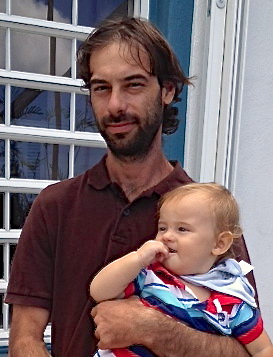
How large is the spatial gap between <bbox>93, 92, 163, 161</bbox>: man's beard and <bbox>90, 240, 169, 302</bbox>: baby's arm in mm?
365

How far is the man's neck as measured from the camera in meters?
1.53

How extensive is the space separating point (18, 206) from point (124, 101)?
1.38 meters

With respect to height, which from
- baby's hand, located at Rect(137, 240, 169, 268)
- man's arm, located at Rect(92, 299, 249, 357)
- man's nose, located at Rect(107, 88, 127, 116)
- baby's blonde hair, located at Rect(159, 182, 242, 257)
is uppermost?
man's nose, located at Rect(107, 88, 127, 116)

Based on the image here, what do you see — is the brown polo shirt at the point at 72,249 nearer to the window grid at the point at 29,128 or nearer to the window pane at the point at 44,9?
the window grid at the point at 29,128

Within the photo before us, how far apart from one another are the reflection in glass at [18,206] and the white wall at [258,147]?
3.96ft

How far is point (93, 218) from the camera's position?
146 centimetres

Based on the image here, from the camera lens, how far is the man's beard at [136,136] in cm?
145

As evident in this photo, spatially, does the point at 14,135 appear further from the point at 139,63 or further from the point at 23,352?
the point at 23,352

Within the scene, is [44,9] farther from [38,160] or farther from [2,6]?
[38,160]

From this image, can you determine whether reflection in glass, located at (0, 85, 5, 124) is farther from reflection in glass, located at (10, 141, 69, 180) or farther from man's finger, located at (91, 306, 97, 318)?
man's finger, located at (91, 306, 97, 318)

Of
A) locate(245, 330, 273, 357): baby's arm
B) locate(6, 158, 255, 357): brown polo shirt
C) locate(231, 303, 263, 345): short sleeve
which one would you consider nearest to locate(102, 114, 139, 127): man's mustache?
locate(6, 158, 255, 357): brown polo shirt

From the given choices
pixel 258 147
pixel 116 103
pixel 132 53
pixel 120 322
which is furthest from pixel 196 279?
pixel 258 147

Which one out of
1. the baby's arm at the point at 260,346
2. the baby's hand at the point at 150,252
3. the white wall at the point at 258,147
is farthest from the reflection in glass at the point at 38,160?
the baby's arm at the point at 260,346

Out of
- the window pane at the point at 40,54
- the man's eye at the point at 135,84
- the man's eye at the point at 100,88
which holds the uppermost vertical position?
the window pane at the point at 40,54
